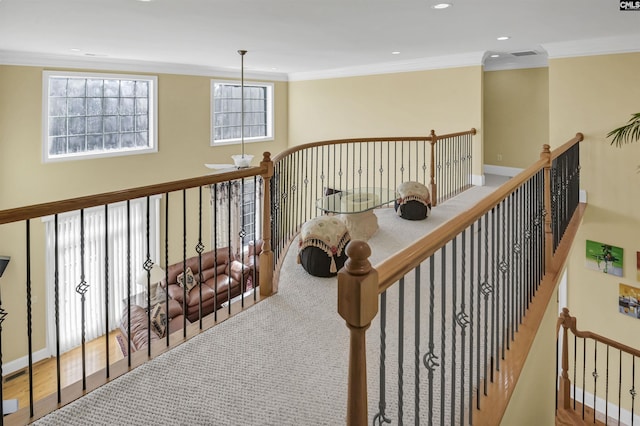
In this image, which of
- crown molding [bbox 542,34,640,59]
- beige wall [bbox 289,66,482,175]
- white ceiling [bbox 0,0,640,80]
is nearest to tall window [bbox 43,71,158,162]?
white ceiling [bbox 0,0,640,80]

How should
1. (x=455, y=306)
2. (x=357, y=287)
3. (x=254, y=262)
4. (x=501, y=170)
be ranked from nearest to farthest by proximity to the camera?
(x=357, y=287), (x=455, y=306), (x=254, y=262), (x=501, y=170)

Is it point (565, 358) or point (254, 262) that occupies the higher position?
point (254, 262)

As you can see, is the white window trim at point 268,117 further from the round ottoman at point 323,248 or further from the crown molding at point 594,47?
the round ottoman at point 323,248

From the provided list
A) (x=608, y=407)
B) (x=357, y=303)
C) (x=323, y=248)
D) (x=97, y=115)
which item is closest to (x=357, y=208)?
(x=323, y=248)

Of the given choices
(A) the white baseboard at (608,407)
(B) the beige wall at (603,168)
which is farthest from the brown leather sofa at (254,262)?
(A) the white baseboard at (608,407)

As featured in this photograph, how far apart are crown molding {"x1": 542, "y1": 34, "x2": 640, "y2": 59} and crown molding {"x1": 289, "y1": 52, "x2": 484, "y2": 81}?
1.19m

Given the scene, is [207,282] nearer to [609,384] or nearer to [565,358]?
[565,358]

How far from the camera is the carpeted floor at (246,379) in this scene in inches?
76.2

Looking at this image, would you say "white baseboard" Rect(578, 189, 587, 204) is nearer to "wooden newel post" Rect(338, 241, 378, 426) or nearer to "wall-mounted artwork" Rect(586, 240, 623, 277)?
"wall-mounted artwork" Rect(586, 240, 623, 277)

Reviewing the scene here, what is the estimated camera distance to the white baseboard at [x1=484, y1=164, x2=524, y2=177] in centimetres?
934

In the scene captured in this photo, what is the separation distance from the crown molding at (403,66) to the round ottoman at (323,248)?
505 cm

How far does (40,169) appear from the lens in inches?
269

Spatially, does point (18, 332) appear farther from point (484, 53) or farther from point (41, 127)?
point (484, 53)

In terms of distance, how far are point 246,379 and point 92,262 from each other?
662cm
